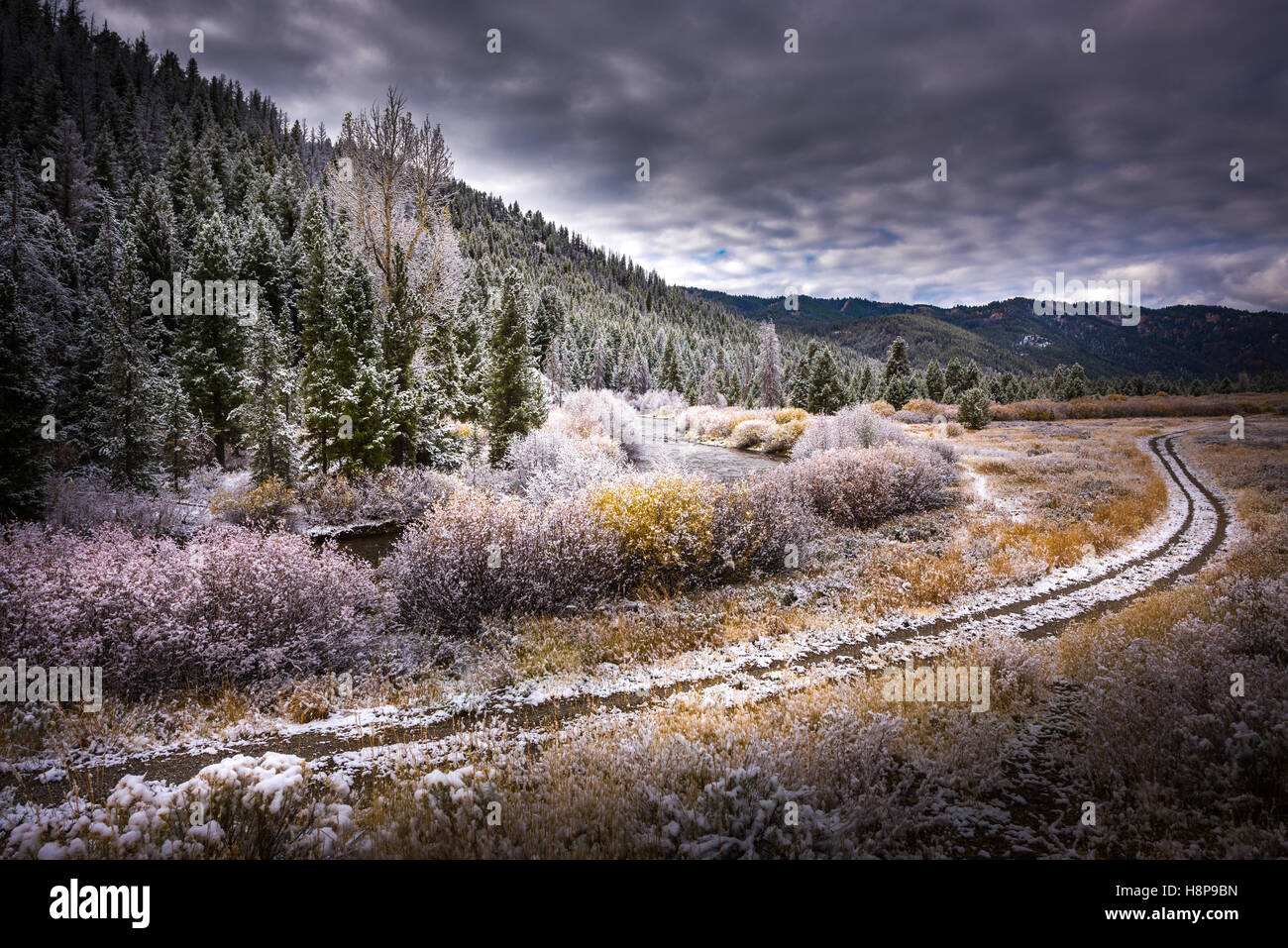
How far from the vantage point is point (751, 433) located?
39.7 meters

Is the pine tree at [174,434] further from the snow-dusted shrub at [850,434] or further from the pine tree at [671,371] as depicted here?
the pine tree at [671,371]

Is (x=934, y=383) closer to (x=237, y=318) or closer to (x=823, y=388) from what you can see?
(x=823, y=388)

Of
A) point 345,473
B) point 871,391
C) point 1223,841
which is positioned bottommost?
point 1223,841

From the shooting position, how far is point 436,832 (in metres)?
3.96

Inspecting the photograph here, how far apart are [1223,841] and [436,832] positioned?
18.4 feet

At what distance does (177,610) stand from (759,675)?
8987 mm

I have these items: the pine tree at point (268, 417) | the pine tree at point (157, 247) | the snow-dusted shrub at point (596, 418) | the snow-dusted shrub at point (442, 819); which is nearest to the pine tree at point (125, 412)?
the pine tree at point (268, 417)
